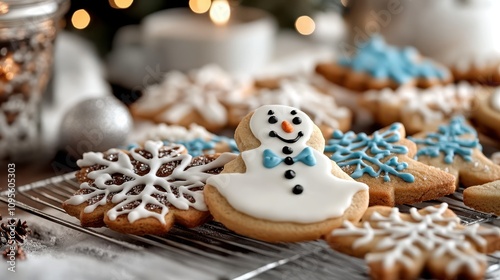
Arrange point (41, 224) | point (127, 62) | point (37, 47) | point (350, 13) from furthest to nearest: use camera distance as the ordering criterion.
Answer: point (127, 62), point (350, 13), point (37, 47), point (41, 224)

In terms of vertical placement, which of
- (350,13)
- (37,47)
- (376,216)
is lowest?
(376,216)

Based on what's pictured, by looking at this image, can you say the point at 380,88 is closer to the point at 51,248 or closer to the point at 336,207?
the point at 336,207

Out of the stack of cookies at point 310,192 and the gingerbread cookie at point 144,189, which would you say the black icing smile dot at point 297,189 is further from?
the gingerbread cookie at point 144,189

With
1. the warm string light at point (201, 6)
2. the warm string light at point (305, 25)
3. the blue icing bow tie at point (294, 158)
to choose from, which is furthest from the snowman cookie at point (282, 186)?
the warm string light at point (305, 25)

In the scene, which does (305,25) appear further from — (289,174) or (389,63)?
(289,174)

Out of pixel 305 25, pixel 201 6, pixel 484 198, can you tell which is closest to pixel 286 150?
pixel 484 198

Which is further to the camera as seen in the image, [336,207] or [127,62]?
[127,62]

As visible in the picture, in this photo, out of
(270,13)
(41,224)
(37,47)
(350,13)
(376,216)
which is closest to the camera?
(376,216)

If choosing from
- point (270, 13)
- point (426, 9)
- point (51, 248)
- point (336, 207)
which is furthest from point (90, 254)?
point (270, 13)
